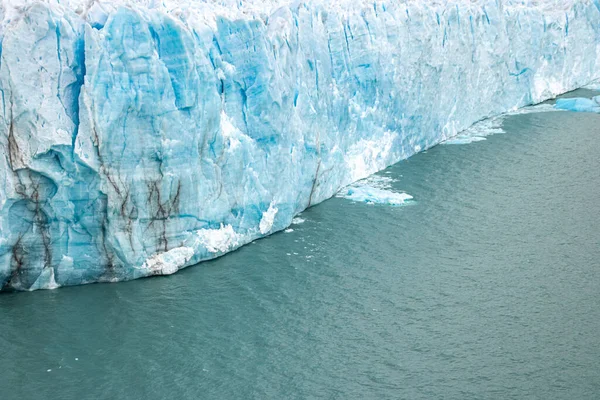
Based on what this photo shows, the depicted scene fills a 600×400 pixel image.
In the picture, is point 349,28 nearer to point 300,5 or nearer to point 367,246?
point 300,5

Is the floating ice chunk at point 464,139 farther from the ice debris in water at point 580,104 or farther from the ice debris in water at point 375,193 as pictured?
the ice debris in water at point 580,104

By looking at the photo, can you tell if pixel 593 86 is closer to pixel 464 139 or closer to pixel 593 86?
pixel 593 86

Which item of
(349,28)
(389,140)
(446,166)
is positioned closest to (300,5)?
(349,28)

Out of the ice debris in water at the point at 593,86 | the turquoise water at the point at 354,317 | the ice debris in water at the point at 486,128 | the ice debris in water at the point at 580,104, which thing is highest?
the ice debris in water at the point at 593,86

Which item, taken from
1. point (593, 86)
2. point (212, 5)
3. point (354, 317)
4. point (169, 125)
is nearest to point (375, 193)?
point (354, 317)

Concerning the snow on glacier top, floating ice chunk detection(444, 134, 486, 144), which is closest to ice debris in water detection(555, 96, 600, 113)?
floating ice chunk detection(444, 134, 486, 144)

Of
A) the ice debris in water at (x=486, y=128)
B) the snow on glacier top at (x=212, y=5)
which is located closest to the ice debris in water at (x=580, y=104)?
the ice debris in water at (x=486, y=128)
